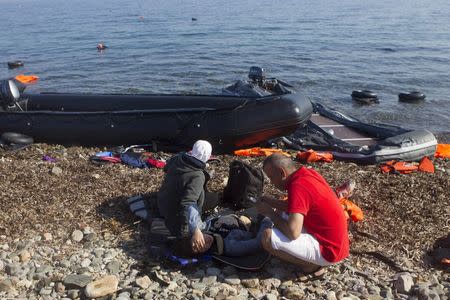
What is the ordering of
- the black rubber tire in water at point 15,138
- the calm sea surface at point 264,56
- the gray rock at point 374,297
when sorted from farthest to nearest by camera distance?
the calm sea surface at point 264,56
the black rubber tire in water at point 15,138
the gray rock at point 374,297

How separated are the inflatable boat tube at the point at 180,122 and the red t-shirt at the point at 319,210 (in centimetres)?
368

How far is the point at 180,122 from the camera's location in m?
7.92

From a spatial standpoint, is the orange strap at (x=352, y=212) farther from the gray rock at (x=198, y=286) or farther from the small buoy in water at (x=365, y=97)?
the small buoy in water at (x=365, y=97)

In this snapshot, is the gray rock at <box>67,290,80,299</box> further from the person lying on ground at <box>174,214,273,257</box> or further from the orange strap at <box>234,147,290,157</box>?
the orange strap at <box>234,147,290,157</box>

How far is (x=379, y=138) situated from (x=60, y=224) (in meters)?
5.86

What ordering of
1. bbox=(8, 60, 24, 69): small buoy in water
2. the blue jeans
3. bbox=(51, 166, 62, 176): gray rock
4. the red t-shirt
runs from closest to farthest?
the red t-shirt → the blue jeans → bbox=(51, 166, 62, 176): gray rock → bbox=(8, 60, 24, 69): small buoy in water

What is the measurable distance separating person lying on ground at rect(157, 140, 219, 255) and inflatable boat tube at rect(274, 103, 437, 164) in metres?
3.59

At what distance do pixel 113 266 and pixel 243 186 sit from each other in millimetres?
1708

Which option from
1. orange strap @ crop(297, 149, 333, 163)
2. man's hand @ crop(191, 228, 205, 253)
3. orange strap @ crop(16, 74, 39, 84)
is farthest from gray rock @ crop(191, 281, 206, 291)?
orange strap @ crop(16, 74, 39, 84)

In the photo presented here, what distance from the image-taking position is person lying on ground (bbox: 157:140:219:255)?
4.61 meters

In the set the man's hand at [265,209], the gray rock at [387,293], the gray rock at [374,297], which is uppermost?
the man's hand at [265,209]

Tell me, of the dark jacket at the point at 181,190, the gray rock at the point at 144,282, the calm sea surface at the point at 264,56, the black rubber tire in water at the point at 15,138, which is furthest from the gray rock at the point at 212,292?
the calm sea surface at the point at 264,56

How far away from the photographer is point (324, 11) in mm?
38312

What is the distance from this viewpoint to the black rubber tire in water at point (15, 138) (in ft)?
26.0
